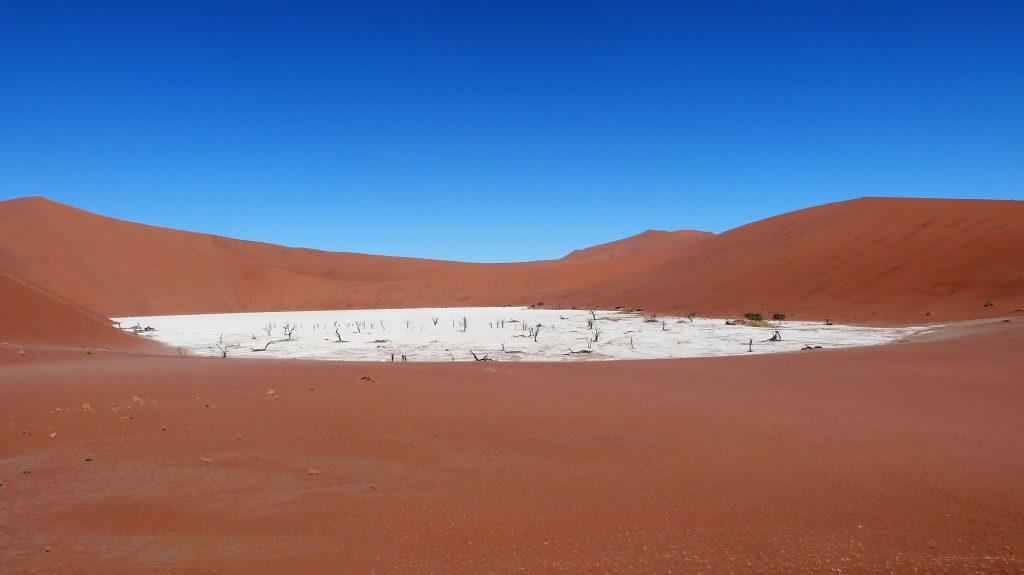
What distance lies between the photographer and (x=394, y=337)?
1939cm


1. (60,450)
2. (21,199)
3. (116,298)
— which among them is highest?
(21,199)

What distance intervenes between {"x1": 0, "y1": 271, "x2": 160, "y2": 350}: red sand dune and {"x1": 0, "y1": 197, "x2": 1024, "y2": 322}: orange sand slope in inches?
835

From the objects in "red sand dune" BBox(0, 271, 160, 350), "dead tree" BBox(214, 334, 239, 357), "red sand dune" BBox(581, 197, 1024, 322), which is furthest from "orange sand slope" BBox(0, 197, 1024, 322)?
"red sand dune" BBox(0, 271, 160, 350)

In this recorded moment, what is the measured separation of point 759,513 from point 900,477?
4.51 feet

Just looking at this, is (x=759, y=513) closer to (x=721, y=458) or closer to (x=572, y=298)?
(x=721, y=458)

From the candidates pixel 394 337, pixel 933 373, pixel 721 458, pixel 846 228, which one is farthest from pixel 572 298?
pixel 721 458

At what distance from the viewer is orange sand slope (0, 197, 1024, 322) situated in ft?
84.1

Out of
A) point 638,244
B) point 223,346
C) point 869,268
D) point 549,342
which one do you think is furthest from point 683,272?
point 638,244

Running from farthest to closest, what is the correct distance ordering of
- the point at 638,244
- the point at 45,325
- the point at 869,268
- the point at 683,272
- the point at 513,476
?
1. the point at 638,244
2. the point at 683,272
3. the point at 869,268
4. the point at 45,325
5. the point at 513,476

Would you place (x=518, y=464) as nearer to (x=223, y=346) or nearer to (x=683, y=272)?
(x=223, y=346)

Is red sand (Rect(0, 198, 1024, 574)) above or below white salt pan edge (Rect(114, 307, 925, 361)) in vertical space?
below

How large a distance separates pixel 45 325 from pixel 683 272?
39.5 m

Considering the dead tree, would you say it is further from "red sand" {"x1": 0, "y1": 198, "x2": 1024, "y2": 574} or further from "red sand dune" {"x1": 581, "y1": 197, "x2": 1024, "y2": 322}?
"red sand dune" {"x1": 581, "y1": 197, "x2": 1024, "y2": 322}

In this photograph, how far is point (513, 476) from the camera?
458 centimetres
